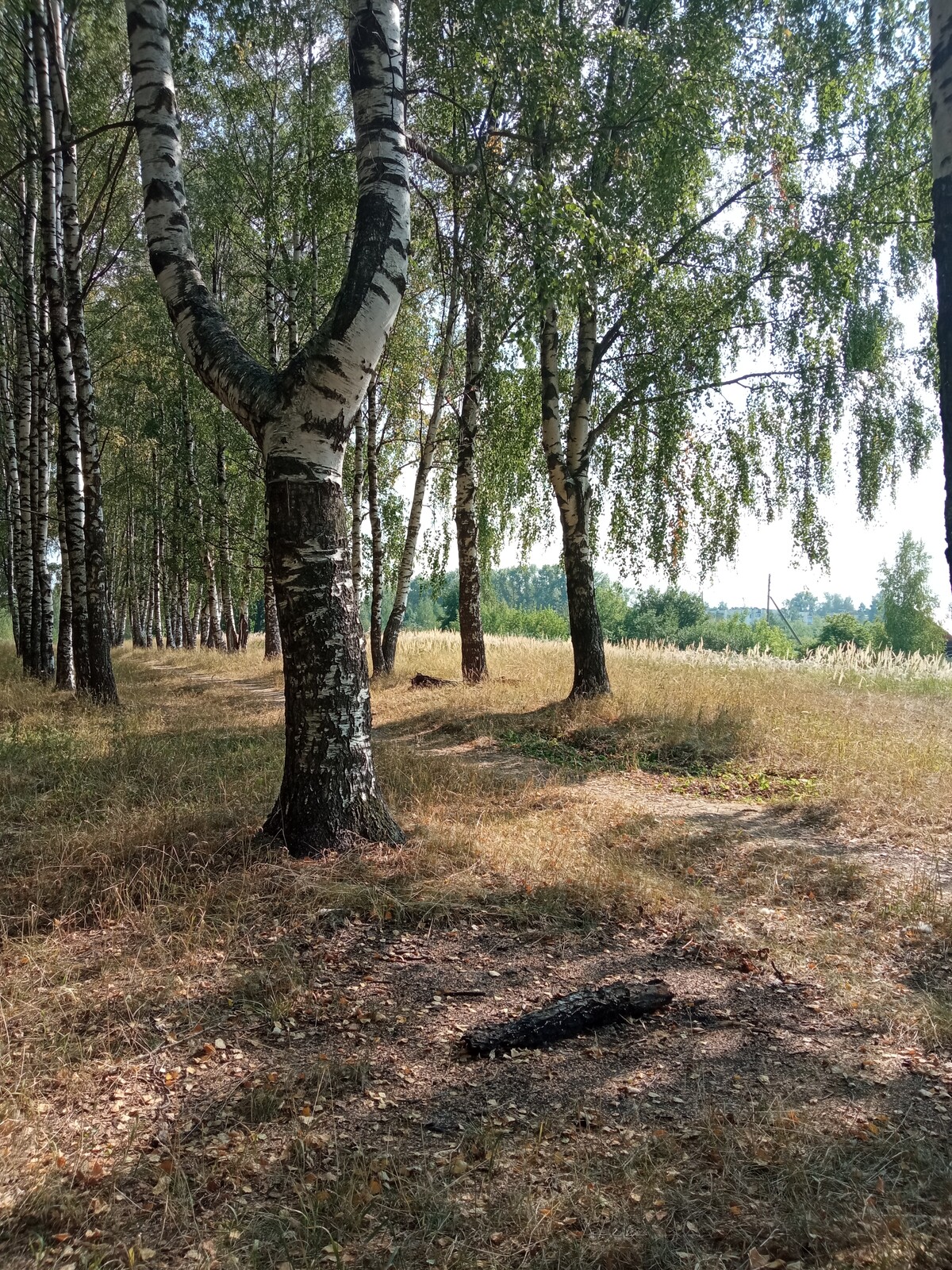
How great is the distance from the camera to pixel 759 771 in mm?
7488

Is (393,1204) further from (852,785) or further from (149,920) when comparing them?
(852,785)

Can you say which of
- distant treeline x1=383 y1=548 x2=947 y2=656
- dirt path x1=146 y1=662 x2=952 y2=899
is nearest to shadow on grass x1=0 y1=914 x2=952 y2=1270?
dirt path x1=146 y1=662 x2=952 y2=899

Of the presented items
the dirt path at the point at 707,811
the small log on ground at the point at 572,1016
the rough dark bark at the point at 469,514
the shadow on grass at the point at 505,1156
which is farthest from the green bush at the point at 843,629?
the shadow on grass at the point at 505,1156

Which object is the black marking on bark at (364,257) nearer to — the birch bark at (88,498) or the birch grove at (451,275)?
the birch grove at (451,275)

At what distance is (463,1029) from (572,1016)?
1.45 ft

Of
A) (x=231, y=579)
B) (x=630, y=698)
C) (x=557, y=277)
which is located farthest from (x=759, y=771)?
(x=231, y=579)

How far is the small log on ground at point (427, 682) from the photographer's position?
40.0 feet

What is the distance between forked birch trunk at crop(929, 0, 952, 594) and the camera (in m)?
2.77

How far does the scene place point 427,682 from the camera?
1244 centimetres

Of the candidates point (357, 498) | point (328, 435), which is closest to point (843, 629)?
point (357, 498)

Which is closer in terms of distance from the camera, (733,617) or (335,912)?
(335,912)

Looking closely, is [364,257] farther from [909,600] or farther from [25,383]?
[909,600]

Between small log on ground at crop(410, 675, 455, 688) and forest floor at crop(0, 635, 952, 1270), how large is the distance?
576cm

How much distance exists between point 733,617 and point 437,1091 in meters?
79.1
